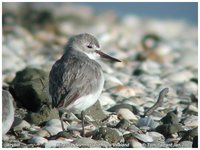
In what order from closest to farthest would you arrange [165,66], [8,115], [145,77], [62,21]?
[8,115]
[145,77]
[165,66]
[62,21]

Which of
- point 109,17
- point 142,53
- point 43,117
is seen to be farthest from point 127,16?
point 43,117

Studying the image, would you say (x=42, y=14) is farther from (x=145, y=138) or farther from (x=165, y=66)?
(x=145, y=138)

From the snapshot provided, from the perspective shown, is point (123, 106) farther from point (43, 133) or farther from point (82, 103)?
point (43, 133)

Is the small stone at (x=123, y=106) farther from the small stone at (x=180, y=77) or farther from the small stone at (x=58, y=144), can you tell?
the small stone at (x=180, y=77)

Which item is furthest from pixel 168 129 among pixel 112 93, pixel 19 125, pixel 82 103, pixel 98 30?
pixel 98 30

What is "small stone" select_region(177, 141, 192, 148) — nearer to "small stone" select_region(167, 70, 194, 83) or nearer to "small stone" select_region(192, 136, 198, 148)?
"small stone" select_region(192, 136, 198, 148)

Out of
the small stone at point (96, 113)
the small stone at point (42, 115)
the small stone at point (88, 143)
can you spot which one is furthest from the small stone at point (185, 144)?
the small stone at point (42, 115)

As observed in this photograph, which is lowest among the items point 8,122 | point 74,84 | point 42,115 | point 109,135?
point 109,135
